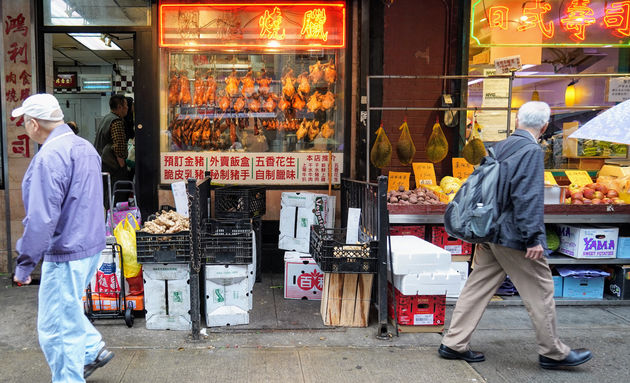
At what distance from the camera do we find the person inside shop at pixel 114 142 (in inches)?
299

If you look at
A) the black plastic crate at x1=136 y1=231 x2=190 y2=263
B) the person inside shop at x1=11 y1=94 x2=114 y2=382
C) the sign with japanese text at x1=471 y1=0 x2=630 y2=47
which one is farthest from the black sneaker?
the sign with japanese text at x1=471 y1=0 x2=630 y2=47

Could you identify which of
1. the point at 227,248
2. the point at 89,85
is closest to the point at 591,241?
the point at 227,248

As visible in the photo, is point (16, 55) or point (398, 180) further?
point (398, 180)

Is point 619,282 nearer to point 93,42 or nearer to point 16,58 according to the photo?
point 16,58

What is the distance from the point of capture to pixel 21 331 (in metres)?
4.87

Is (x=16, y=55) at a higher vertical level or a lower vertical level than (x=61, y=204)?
higher

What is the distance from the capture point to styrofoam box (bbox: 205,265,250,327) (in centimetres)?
491

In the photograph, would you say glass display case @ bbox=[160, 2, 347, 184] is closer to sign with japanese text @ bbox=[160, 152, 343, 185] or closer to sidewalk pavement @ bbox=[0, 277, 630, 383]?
sign with japanese text @ bbox=[160, 152, 343, 185]

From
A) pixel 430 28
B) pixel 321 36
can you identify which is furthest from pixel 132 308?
pixel 430 28

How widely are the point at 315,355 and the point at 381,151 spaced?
2727 mm

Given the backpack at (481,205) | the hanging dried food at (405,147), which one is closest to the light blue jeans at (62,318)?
the backpack at (481,205)

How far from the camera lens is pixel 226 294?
4.98 m

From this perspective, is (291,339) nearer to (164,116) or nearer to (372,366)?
(372,366)

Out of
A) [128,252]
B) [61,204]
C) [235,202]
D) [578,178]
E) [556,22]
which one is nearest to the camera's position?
[61,204]
